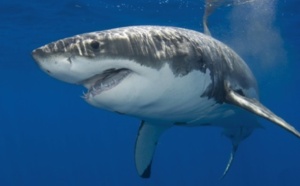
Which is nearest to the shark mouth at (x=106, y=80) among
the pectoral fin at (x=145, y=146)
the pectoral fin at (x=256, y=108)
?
the pectoral fin at (x=256, y=108)

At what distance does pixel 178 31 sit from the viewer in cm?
466

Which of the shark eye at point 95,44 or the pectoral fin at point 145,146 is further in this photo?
the pectoral fin at point 145,146

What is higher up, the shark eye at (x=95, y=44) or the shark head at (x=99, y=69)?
the shark eye at (x=95, y=44)

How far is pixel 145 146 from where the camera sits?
6.80 m

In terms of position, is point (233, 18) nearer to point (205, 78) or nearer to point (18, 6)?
point (18, 6)

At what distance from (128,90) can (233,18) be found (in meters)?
16.7

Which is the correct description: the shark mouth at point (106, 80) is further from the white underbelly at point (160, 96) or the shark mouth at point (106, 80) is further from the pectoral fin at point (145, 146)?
the pectoral fin at point (145, 146)

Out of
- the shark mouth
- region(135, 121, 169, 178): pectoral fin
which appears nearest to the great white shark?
the shark mouth

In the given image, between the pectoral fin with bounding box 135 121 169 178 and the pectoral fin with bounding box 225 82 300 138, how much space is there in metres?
2.07

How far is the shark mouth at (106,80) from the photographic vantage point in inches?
138

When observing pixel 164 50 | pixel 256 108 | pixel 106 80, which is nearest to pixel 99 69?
pixel 106 80

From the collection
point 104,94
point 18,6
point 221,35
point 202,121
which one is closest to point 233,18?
point 221,35

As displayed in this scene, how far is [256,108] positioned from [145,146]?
279cm

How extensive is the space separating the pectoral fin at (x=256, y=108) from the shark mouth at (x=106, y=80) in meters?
1.92
